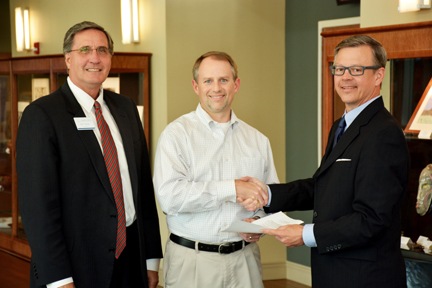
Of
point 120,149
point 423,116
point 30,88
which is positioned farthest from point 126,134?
point 30,88

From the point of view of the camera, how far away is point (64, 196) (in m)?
2.12

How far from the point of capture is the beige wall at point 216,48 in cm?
446

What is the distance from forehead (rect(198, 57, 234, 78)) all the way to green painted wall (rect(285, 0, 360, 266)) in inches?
93.6

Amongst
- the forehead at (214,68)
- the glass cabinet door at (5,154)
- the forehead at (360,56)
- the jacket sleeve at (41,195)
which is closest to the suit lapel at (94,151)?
the jacket sleeve at (41,195)

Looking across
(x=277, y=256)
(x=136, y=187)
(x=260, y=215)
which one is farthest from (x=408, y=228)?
(x=277, y=256)

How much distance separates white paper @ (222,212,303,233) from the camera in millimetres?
2178

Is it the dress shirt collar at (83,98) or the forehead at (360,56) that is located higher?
the forehead at (360,56)

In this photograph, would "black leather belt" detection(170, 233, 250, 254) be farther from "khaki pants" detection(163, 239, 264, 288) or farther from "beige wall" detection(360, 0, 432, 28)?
"beige wall" detection(360, 0, 432, 28)

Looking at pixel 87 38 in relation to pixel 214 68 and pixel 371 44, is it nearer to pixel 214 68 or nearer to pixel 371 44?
pixel 214 68

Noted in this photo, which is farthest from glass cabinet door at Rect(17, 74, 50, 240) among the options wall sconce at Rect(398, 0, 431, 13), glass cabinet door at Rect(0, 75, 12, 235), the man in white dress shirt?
wall sconce at Rect(398, 0, 431, 13)

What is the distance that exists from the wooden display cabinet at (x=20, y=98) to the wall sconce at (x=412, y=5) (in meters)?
2.40

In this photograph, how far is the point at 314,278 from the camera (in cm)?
226

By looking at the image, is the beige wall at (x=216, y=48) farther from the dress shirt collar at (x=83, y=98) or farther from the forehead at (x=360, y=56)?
the forehead at (x=360, y=56)

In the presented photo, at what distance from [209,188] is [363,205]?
0.76 metres
